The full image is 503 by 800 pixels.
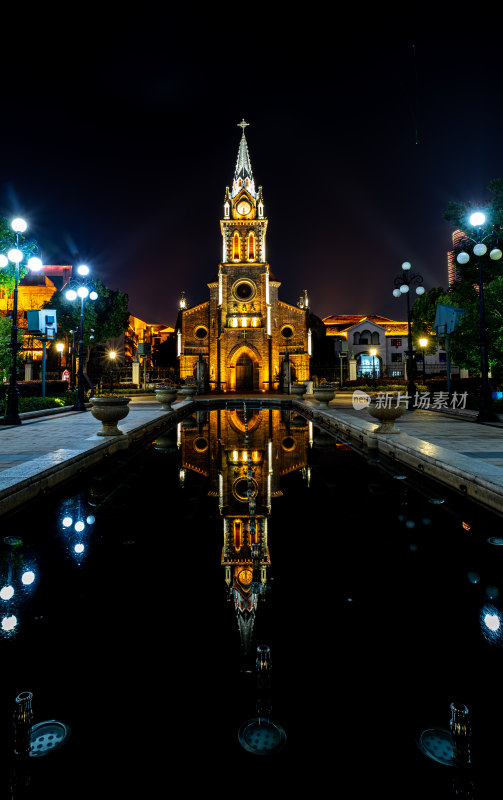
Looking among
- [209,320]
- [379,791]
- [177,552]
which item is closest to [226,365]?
[209,320]

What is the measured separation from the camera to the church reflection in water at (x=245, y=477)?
3902 mm

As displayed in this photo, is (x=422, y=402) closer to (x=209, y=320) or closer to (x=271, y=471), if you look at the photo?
(x=271, y=471)

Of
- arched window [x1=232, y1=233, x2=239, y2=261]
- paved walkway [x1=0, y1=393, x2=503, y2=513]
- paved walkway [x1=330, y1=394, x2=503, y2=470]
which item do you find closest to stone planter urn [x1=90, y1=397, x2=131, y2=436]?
paved walkway [x1=0, y1=393, x2=503, y2=513]

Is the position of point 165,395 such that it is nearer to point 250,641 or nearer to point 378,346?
point 250,641

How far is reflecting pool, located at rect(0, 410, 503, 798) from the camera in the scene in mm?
2025

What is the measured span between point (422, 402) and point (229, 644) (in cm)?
2577

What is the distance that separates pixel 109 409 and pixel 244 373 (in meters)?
35.8

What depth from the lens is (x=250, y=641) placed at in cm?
303

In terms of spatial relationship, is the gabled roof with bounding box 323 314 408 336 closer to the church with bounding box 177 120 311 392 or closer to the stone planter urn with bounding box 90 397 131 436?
the church with bounding box 177 120 311 392

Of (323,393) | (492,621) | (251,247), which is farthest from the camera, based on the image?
(251,247)

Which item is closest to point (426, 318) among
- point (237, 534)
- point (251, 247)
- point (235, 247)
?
point (251, 247)

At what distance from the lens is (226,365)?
150 ft

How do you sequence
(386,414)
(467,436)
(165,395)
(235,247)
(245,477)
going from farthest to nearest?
(235,247), (165,395), (467,436), (386,414), (245,477)

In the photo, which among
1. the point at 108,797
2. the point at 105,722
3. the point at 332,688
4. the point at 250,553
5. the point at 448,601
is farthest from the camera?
the point at 250,553
